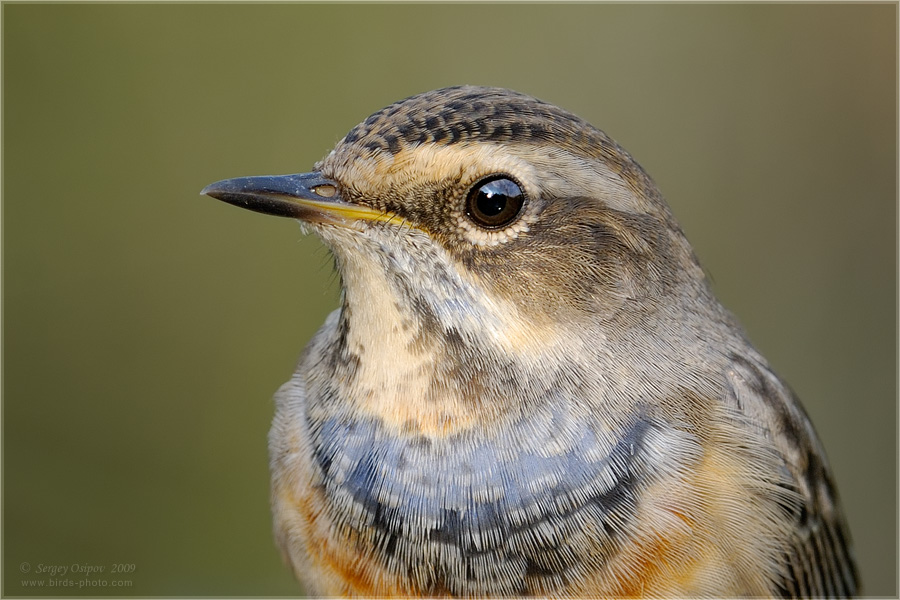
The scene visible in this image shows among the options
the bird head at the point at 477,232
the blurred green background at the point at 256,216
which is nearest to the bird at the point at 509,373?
the bird head at the point at 477,232

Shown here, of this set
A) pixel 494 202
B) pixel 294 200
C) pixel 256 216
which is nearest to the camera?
pixel 494 202

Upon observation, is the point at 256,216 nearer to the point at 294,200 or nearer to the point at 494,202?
the point at 294,200

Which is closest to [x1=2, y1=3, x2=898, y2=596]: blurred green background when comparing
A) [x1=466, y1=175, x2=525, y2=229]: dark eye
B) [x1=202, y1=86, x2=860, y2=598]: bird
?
[x1=202, y1=86, x2=860, y2=598]: bird

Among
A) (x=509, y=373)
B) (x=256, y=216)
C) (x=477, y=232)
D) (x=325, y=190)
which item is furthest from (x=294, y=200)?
(x=256, y=216)

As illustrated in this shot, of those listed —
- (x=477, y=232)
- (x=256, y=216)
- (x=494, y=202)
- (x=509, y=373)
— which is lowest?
(x=509, y=373)

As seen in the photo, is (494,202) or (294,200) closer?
(494,202)

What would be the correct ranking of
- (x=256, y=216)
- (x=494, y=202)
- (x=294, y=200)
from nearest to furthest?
1. (x=494, y=202)
2. (x=294, y=200)
3. (x=256, y=216)

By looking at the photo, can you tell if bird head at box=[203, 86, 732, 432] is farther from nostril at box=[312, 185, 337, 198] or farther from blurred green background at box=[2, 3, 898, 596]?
blurred green background at box=[2, 3, 898, 596]
